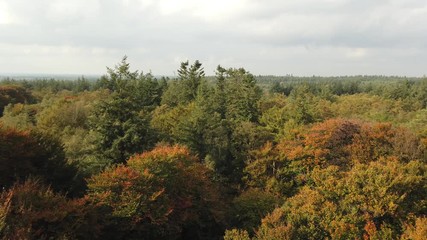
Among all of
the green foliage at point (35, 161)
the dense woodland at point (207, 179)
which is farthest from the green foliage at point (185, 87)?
the green foliage at point (35, 161)

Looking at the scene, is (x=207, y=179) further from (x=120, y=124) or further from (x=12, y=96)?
(x=12, y=96)

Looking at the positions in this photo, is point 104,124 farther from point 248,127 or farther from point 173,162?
point 248,127

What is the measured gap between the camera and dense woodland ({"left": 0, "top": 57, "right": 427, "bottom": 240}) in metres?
16.9

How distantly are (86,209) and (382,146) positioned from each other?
23.5 metres

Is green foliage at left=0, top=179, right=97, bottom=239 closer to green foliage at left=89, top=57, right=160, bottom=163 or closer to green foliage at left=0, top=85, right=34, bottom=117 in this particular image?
green foliage at left=89, top=57, right=160, bottom=163

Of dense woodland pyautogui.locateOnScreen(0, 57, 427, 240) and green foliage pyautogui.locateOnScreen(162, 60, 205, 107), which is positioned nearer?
dense woodland pyautogui.locateOnScreen(0, 57, 427, 240)

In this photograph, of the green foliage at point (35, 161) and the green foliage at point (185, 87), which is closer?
the green foliage at point (35, 161)

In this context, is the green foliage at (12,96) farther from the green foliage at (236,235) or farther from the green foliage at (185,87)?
the green foliage at (236,235)

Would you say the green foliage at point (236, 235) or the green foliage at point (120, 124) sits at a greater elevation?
the green foliage at point (120, 124)

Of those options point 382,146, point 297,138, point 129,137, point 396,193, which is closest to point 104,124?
point 129,137

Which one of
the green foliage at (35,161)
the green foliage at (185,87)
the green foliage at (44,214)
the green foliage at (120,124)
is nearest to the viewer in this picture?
the green foliage at (44,214)

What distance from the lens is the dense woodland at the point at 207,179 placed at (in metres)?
16.9

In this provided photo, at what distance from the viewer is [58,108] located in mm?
42312

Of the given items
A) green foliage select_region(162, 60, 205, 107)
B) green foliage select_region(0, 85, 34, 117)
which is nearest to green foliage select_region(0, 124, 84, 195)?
green foliage select_region(162, 60, 205, 107)
